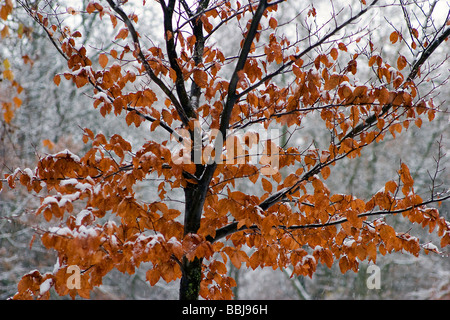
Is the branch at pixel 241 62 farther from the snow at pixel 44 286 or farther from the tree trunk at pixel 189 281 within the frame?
the snow at pixel 44 286

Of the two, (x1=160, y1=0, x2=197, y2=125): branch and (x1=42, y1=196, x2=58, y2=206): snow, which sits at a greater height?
(x1=160, y1=0, x2=197, y2=125): branch

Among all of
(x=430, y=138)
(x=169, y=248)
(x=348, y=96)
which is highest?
(x=430, y=138)

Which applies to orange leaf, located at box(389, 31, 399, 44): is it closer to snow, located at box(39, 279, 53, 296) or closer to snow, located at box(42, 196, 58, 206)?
snow, located at box(42, 196, 58, 206)

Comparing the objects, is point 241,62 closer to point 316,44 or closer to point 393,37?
point 316,44

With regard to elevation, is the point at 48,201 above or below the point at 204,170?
below

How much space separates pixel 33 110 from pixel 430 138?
1114 centimetres

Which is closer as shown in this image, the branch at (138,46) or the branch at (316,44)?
the branch at (316,44)

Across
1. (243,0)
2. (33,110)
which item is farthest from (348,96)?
(33,110)

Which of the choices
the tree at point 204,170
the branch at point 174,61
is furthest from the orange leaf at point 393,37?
the branch at point 174,61

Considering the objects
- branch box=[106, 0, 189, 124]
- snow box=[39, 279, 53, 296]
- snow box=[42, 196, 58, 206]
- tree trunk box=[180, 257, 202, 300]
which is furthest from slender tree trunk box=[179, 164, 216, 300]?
snow box=[42, 196, 58, 206]

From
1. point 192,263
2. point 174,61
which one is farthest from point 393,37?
point 192,263

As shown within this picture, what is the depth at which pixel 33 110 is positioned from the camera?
953cm

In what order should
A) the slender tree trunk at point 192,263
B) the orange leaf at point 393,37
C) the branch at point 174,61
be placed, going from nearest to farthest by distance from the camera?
1. the branch at point 174,61
2. the slender tree trunk at point 192,263
3. the orange leaf at point 393,37
